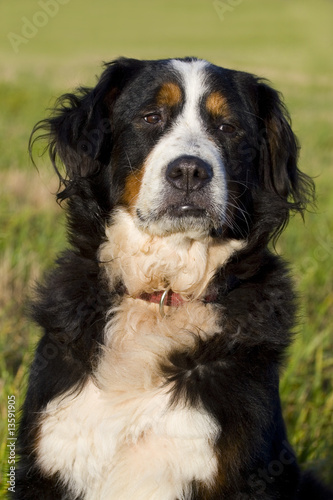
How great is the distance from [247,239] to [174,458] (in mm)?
1119

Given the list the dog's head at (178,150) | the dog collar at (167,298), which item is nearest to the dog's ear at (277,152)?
the dog's head at (178,150)

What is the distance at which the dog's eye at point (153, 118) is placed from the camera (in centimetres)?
310

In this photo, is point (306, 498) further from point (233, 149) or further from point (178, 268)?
point (233, 149)

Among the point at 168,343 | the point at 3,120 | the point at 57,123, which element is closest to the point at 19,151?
the point at 3,120

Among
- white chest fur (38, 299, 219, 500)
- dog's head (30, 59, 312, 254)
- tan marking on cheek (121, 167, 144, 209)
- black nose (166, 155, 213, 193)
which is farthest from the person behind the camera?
tan marking on cheek (121, 167, 144, 209)

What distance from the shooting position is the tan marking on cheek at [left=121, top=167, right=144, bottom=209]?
301 centimetres

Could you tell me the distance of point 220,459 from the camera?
2.54 meters

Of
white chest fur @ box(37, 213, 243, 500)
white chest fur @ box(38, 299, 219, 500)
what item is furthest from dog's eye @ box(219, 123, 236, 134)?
white chest fur @ box(38, 299, 219, 500)

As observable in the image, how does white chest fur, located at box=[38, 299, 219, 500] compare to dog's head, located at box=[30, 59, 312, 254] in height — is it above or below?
below

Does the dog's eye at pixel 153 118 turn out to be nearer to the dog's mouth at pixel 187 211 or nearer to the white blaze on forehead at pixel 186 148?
the white blaze on forehead at pixel 186 148

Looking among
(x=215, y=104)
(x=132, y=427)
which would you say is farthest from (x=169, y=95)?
(x=132, y=427)

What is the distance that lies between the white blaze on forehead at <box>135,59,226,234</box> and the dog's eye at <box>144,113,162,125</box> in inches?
3.9

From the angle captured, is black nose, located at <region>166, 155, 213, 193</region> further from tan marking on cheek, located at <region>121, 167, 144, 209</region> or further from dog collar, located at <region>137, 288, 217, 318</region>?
dog collar, located at <region>137, 288, 217, 318</region>

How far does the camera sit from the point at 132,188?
3.04 m
